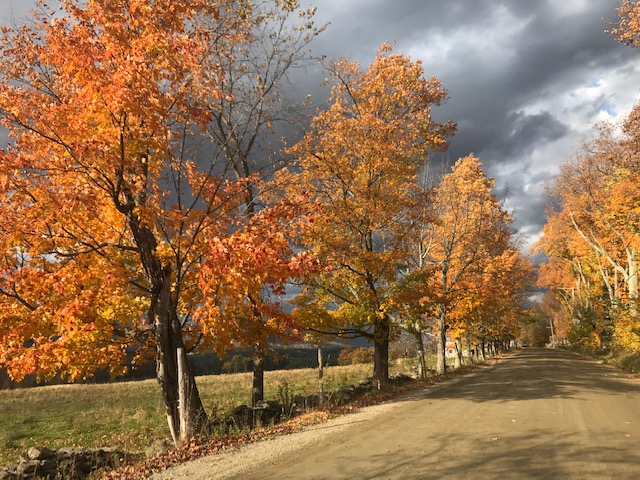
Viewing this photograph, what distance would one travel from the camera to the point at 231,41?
11141 millimetres

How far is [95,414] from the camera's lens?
19172mm

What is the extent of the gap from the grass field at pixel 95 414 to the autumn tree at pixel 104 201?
2944mm

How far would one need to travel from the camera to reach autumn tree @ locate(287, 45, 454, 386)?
1573cm

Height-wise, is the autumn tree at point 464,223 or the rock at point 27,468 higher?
the autumn tree at point 464,223

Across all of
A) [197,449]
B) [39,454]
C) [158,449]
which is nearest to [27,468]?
[39,454]

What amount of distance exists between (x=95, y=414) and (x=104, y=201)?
1413 centimetres

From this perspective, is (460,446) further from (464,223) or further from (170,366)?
(464,223)

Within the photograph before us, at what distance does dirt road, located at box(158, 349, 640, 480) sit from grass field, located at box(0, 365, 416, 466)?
13.2ft

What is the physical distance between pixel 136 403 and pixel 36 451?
13961 mm

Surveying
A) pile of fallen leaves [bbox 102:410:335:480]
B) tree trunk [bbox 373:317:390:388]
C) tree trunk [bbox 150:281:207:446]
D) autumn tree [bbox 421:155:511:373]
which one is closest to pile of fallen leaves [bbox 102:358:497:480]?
pile of fallen leaves [bbox 102:410:335:480]

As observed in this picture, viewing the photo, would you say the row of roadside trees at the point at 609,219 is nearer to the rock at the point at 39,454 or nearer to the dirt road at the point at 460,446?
the dirt road at the point at 460,446

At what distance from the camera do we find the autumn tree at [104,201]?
25.5 feet

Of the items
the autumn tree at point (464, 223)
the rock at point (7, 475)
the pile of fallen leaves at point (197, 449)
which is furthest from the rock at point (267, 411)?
the autumn tree at point (464, 223)

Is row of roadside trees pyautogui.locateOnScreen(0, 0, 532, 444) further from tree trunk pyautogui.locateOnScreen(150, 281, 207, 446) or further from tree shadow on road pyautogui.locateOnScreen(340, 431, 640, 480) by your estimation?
tree shadow on road pyautogui.locateOnScreen(340, 431, 640, 480)
